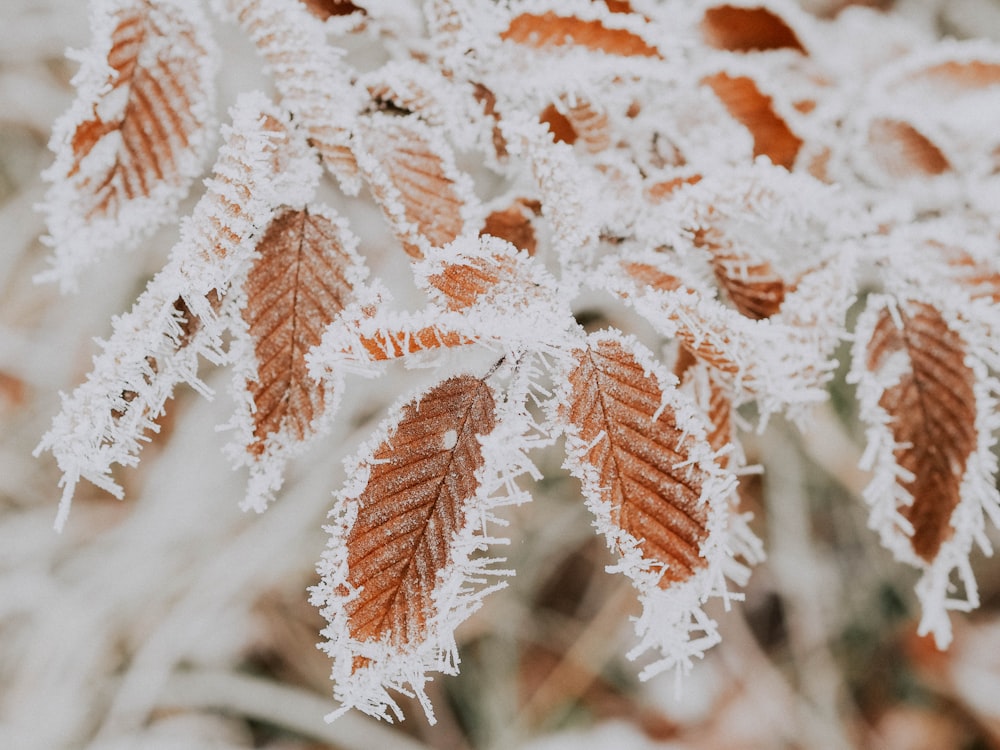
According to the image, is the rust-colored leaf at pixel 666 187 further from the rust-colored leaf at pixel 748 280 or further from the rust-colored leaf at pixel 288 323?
the rust-colored leaf at pixel 288 323

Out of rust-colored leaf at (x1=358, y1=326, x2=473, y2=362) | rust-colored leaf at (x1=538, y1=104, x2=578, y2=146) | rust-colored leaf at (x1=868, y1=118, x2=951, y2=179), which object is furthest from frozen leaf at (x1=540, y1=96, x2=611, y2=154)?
rust-colored leaf at (x1=868, y1=118, x2=951, y2=179)

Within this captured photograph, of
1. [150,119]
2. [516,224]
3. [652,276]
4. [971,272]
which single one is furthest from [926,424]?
[150,119]

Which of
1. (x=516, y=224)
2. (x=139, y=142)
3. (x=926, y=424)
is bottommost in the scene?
(x=926, y=424)

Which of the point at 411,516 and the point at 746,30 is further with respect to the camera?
the point at 746,30

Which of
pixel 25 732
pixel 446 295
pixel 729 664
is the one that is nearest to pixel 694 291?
pixel 446 295

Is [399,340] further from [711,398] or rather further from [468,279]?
[711,398]

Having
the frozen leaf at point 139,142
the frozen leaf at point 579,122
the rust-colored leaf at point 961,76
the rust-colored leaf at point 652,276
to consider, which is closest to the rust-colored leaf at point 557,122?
the frozen leaf at point 579,122
